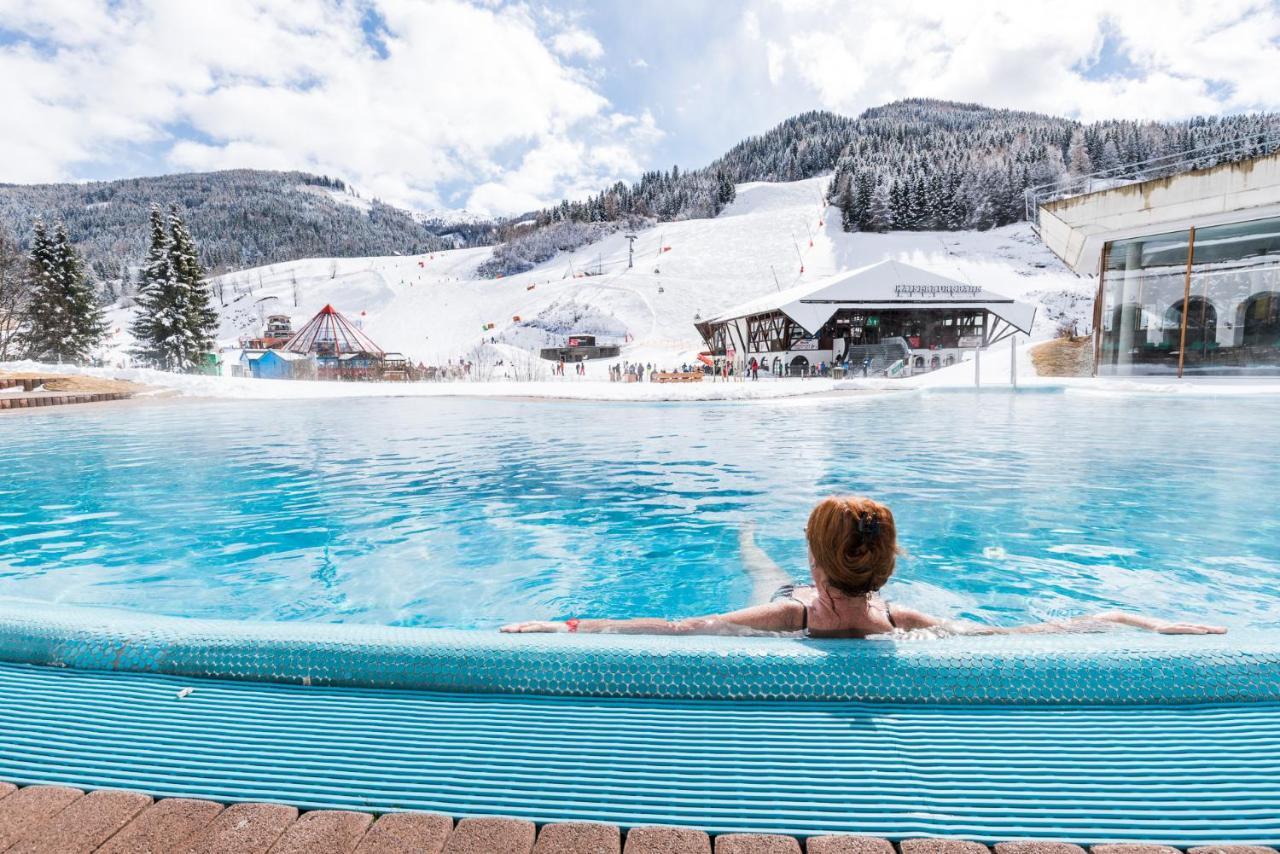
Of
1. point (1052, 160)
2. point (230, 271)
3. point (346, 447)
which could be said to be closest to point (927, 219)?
point (1052, 160)

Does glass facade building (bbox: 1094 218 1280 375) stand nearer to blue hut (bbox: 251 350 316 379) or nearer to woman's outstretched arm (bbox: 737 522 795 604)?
woman's outstretched arm (bbox: 737 522 795 604)

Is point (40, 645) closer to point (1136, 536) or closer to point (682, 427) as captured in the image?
point (1136, 536)

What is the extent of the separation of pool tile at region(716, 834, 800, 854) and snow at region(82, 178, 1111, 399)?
117ft

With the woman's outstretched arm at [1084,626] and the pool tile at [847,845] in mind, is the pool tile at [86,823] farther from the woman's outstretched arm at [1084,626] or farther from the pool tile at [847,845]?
the woman's outstretched arm at [1084,626]

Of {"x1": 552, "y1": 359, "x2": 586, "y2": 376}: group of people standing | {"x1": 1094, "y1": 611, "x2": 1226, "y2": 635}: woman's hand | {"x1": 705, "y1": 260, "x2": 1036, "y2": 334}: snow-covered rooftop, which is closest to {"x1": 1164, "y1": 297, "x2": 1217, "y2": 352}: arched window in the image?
{"x1": 705, "y1": 260, "x2": 1036, "y2": 334}: snow-covered rooftop

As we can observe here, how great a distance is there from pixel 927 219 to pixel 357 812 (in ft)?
249

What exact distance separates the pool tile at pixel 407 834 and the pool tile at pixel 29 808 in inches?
31.2

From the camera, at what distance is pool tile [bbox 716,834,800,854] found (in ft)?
4.95

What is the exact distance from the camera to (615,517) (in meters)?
6.65

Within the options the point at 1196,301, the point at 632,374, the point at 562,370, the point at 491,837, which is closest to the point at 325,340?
the point at 562,370

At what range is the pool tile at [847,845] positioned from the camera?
4.95 feet

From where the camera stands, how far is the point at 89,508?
705cm

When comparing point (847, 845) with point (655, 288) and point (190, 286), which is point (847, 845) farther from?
point (655, 288)

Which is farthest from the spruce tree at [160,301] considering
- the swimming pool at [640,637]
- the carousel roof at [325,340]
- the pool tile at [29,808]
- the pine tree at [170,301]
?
the pool tile at [29,808]
